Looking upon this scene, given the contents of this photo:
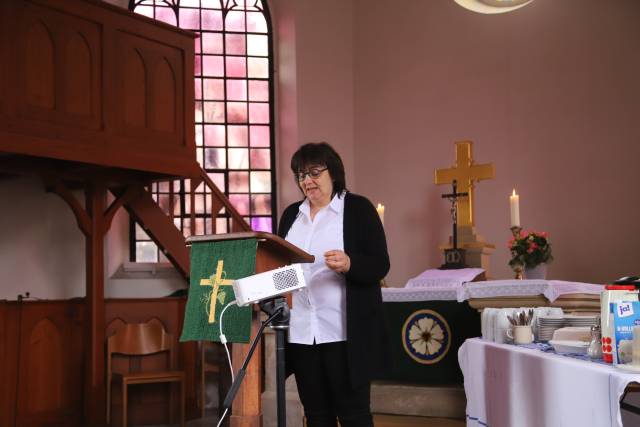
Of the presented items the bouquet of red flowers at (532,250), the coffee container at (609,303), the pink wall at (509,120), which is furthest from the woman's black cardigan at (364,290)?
the pink wall at (509,120)

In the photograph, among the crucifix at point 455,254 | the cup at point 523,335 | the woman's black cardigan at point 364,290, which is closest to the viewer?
the woman's black cardigan at point 364,290

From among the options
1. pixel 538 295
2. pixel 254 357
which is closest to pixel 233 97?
pixel 538 295

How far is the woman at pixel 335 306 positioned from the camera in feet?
9.29

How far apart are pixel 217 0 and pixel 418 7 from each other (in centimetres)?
242

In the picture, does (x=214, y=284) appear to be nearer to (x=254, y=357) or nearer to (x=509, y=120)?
(x=254, y=357)

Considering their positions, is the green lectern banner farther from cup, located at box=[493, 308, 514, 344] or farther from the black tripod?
cup, located at box=[493, 308, 514, 344]

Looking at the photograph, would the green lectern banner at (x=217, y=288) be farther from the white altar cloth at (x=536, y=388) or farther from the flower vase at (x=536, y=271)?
the flower vase at (x=536, y=271)

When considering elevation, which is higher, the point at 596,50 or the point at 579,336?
the point at 596,50

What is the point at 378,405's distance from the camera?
6.16m

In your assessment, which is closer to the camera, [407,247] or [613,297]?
[613,297]

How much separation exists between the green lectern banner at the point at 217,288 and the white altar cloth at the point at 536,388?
102 cm

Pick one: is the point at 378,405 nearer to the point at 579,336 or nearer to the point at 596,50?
the point at 579,336

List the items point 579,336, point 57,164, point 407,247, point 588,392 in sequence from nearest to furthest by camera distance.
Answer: point 588,392, point 579,336, point 57,164, point 407,247

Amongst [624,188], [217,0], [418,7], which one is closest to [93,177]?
[217,0]
